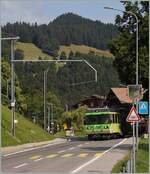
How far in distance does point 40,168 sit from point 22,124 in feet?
122

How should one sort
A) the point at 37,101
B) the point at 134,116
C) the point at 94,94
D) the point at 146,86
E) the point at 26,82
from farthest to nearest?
the point at 94,94
the point at 26,82
the point at 37,101
the point at 146,86
the point at 134,116

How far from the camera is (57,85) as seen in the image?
567ft

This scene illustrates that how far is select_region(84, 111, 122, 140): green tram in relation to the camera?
63438 millimetres

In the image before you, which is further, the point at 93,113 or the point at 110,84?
the point at 110,84

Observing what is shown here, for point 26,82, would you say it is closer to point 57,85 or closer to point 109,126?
point 57,85

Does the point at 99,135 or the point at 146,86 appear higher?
the point at 146,86

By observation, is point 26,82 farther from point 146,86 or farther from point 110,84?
point 146,86

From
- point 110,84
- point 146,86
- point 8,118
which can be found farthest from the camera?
point 110,84

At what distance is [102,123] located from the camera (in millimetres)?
63469

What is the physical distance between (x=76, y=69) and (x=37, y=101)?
2763 cm

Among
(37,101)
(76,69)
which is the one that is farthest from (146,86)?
(76,69)

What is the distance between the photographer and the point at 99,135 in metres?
65.0

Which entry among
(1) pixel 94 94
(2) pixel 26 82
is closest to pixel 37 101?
(2) pixel 26 82

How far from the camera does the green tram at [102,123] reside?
63.4m
